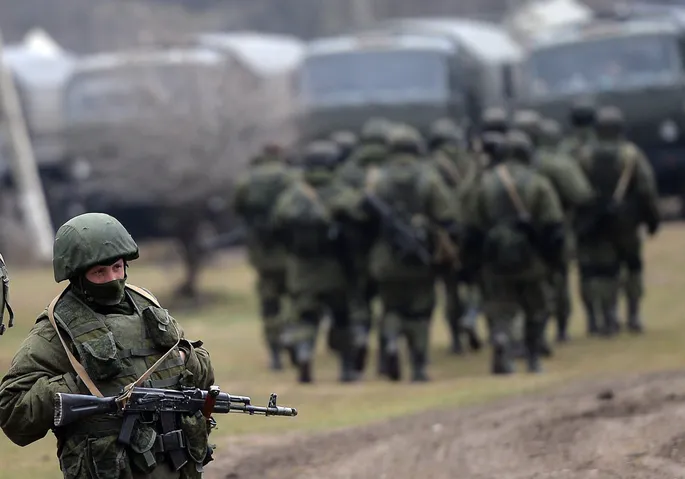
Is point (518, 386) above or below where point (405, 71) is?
Answer: below

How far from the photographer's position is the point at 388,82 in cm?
2234

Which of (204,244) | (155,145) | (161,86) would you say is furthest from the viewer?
(161,86)

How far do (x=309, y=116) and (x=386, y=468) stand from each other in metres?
14.3

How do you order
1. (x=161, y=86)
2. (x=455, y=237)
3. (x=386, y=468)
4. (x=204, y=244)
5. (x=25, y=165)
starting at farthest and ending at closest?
1. (x=25, y=165)
2. (x=161, y=86)
3. (x=204, y=244)
4. (x=455, y=237)
5. (x=386, y=468)

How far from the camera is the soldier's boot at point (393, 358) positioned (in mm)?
12945

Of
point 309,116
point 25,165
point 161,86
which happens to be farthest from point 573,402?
point 25,165

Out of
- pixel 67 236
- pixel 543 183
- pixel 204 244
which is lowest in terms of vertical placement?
pixel 204 244

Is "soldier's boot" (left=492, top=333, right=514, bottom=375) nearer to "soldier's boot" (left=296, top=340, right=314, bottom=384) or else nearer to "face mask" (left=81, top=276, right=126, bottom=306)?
"soldier's boot" (left=296, top=340, right=314, bottom=384)

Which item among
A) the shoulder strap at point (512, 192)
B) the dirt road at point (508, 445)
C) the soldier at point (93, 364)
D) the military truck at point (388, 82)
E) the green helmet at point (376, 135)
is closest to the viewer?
the soldier at point (93, 364)

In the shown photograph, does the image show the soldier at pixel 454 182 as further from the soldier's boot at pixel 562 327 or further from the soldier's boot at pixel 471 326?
the soldier's boot at pixel 562 327

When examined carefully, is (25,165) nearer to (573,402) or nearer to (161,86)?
(161,86)

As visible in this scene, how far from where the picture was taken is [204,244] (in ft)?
67.0

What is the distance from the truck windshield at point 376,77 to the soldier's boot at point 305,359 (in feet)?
30.6

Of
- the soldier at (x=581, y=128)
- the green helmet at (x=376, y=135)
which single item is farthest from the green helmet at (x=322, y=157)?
the soldier at (x=581, y=128)
